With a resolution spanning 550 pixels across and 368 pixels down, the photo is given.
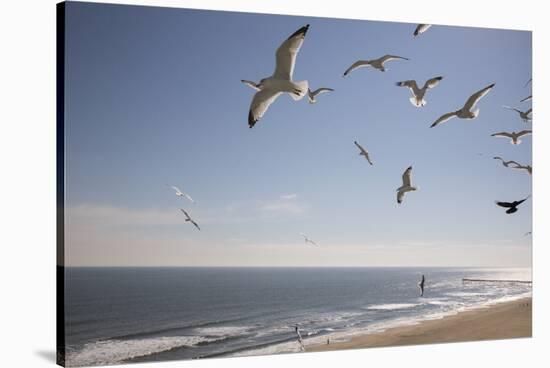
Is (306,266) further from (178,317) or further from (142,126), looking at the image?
(142,126)

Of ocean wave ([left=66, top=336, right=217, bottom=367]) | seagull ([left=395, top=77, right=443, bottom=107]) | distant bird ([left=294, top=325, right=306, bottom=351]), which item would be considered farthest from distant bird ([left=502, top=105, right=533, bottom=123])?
ocean wave ([left=66, top=336, right=217, bottom=367])

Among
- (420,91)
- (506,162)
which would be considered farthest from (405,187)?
(506,162)

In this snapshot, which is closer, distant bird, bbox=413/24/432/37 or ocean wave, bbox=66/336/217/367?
ocean wave, bbox=66/336/217/367

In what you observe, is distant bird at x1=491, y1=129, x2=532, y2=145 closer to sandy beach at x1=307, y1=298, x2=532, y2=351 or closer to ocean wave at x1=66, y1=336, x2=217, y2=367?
sandy beach at x1=307, y1=298, x2=532, y2=351

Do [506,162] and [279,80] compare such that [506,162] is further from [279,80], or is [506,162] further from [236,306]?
[236,306]

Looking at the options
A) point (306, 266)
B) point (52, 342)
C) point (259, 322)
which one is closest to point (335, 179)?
point (306, 266)

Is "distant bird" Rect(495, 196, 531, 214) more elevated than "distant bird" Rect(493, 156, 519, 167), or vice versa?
"distant bird" Rect(493, 156, 519, 167)
